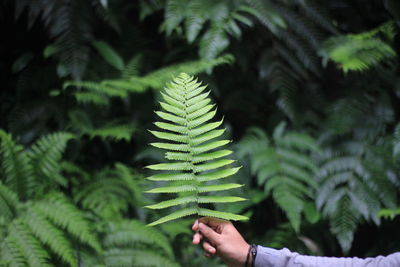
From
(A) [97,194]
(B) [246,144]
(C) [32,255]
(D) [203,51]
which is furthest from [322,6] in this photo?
(C) [32,255]

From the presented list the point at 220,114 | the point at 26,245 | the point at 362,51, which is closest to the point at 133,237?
the point at 26,245

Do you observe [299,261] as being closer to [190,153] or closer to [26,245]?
[190,153]

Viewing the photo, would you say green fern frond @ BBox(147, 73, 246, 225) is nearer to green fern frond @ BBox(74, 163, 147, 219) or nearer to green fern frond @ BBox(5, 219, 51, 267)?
green fern frond @ BBox(5, 219, 51, 267)

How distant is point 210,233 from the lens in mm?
1092

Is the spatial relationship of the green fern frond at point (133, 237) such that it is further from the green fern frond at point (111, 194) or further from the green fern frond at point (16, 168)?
the green fern frond at point (16, 168)

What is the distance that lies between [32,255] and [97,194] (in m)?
0.60

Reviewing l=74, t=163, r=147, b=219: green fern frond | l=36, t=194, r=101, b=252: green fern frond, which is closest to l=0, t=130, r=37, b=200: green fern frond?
l=36, t=194, r=101, b=252: green fern frond

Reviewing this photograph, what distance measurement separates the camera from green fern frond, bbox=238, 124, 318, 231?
1.97 m

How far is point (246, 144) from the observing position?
2.29 metres

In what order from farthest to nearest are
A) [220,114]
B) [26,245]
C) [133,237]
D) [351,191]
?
[220,114], [351,191], [133,237], [26,245]

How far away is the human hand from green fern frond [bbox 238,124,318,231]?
833 millimetres

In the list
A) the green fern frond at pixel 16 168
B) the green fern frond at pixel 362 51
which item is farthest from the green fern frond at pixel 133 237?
the green fern frond at pixel 362 51

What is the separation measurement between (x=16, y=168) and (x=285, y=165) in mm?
1532

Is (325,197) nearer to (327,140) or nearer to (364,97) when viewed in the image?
(327,140)
